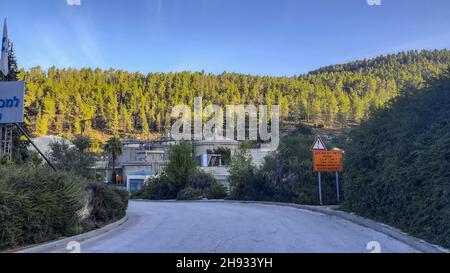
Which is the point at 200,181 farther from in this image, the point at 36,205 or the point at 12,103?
the point at 36,205

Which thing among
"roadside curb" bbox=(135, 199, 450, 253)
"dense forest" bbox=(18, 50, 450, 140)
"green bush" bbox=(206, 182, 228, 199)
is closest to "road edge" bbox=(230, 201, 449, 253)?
"roadside curb" bbox=(135, 199, 450, 253)

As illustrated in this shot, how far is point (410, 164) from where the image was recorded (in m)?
11.8

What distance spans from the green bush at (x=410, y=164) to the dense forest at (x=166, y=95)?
215ft

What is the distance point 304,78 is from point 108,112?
43.3 m

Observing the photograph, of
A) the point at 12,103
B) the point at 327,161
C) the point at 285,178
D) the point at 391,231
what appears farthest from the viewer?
the point at 285,178

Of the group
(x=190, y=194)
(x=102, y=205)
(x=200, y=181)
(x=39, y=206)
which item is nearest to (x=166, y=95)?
(x=200, y=181)

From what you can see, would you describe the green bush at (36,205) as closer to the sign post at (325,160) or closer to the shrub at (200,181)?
the sign post at (325,160)

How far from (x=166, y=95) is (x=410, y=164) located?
90.6m

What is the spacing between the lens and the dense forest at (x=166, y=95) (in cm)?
8438

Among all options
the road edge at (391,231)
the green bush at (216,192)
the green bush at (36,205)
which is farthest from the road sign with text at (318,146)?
the green bush at (216,192)

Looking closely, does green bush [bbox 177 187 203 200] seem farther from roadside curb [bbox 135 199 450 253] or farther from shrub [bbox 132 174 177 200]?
roadside curb [bbox 135 199 450 253]

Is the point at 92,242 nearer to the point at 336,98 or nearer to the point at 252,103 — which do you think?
the point at 252,103

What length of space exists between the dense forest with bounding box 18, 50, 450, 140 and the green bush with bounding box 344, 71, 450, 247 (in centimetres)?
6561
